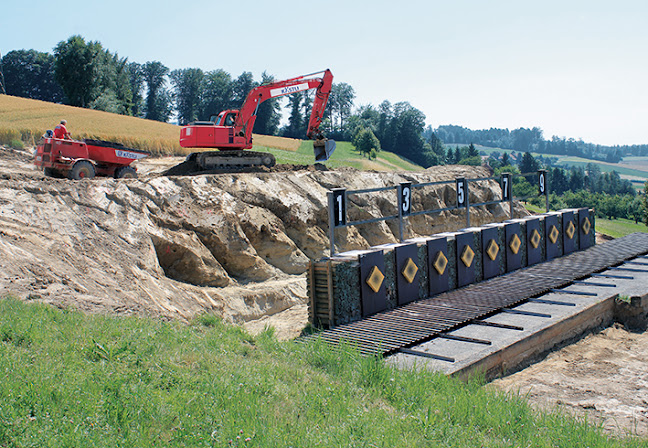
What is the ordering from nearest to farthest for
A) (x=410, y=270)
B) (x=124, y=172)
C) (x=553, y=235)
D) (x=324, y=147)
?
(x=410, y=270) → (x=553, y=235) → (x=124, y=172) → (x=324, y=147)

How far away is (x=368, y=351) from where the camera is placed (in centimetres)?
806

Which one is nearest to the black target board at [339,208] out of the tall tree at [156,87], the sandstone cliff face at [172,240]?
the sandstone cliff face at [172,240]

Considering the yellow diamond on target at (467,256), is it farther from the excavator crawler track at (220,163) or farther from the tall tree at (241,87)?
the tall tree at (241,87)

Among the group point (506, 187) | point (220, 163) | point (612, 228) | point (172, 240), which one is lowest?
point (612, 228)

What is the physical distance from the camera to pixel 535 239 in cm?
1558

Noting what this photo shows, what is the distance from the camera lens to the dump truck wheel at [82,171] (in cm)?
1828

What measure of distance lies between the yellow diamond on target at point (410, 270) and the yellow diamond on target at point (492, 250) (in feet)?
9.75

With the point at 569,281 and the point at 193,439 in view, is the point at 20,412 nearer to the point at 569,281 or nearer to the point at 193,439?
the point at 193,439

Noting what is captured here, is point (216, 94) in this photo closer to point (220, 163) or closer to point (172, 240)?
point (220, 163)

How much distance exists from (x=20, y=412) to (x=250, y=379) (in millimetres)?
2067

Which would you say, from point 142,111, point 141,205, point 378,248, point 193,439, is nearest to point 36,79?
point 142,111

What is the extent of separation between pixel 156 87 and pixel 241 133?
3385 inches

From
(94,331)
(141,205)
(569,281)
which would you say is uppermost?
(141,205)

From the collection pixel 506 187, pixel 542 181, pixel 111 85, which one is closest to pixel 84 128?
pixel 506 187
